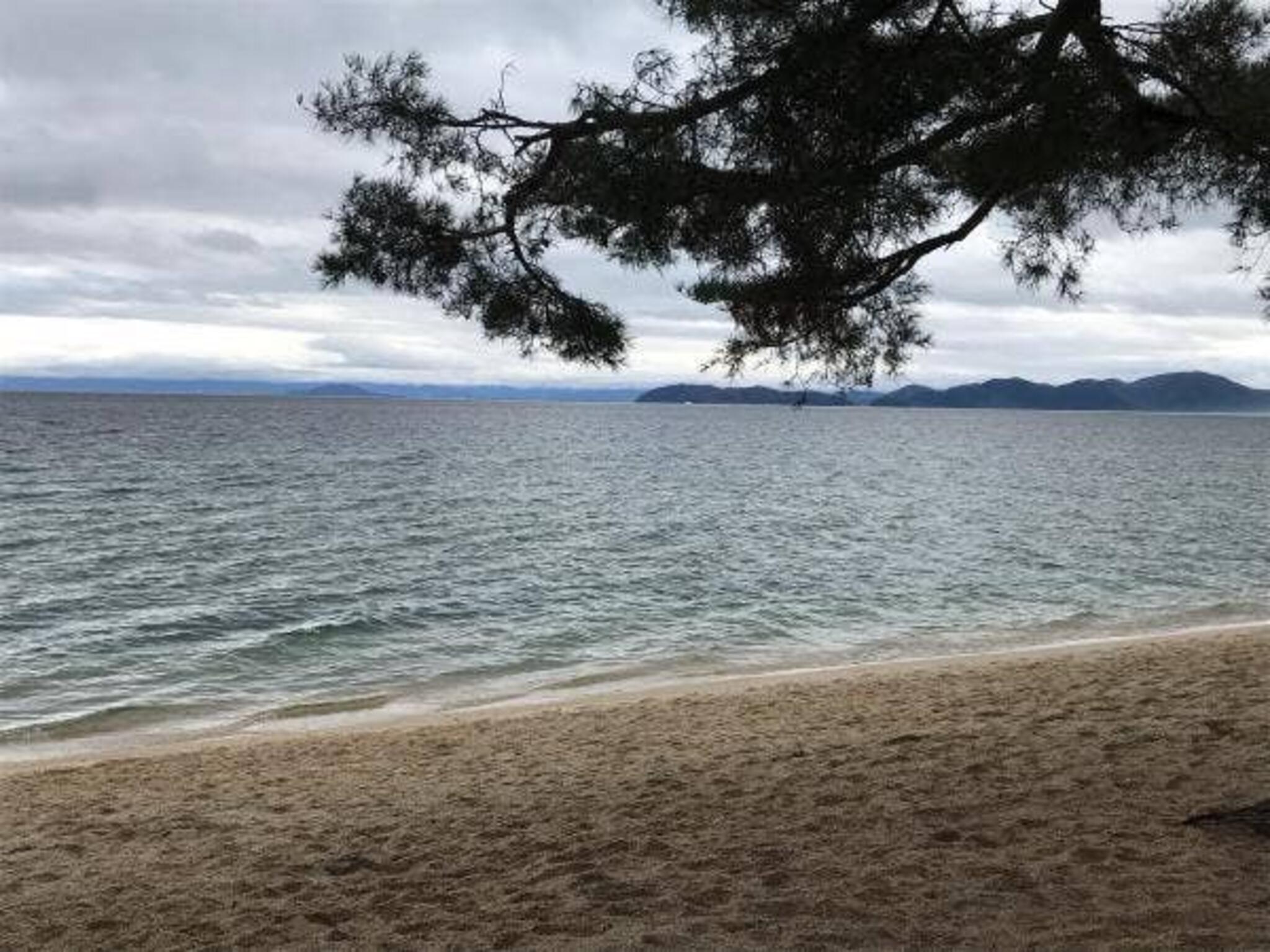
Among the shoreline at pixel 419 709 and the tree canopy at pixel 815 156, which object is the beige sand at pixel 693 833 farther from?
the tree canopy at pixel 815 156

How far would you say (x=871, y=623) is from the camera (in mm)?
22828

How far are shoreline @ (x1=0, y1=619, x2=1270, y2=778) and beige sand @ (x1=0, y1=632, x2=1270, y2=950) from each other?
0.98m

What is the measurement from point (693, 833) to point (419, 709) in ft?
28.4

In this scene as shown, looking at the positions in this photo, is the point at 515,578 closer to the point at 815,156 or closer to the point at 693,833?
the point at 693,833

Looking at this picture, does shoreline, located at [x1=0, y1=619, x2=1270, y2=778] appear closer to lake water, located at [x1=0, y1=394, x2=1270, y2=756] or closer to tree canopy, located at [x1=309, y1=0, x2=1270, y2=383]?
lake water, located at [x1=0, y1=394, x2=1270, y2=756]

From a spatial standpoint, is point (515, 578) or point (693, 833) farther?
point (515, 578)

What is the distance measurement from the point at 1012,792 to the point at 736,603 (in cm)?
1652

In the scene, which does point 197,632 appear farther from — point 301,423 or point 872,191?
point 301,423

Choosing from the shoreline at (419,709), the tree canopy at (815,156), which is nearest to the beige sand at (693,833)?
the shoreline at (419,709)

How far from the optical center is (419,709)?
52.0ft

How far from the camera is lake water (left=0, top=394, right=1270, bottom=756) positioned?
59.1ft

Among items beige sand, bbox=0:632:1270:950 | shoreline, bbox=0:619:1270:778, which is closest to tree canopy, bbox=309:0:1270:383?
beige sand, bbox=0:632:1270:950

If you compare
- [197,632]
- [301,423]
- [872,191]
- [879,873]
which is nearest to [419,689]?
[197,632]

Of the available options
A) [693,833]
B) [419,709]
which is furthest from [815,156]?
[419,709]
